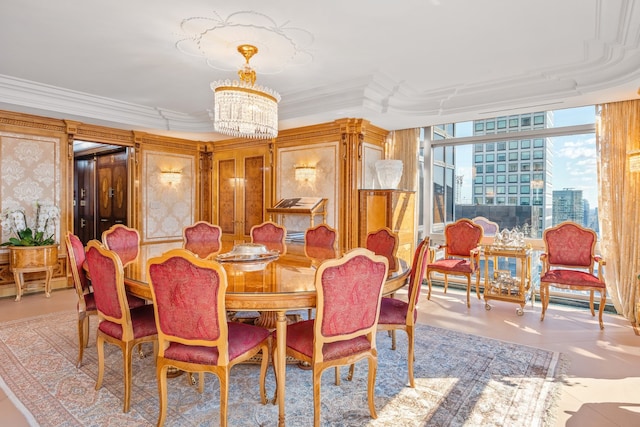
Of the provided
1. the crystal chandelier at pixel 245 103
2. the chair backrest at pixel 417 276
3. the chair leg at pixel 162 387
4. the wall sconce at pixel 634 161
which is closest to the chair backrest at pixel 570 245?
the wall sconce at pixel 634 161

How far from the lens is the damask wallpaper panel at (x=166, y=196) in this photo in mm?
6461

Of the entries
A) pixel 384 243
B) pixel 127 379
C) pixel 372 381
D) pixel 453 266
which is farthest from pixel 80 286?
pixel 453 266

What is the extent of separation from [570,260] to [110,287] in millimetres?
4612

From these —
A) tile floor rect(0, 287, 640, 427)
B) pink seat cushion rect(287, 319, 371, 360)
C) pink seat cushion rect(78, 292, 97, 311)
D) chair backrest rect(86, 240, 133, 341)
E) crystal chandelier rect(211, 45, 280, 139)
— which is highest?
crystal chandelier rect(211, 45, 280, 139)

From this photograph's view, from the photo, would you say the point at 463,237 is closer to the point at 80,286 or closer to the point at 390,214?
the point at 390,214

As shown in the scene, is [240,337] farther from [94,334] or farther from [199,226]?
[199,226]

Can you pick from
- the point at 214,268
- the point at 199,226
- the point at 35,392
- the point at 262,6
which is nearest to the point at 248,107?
the point at 262,6

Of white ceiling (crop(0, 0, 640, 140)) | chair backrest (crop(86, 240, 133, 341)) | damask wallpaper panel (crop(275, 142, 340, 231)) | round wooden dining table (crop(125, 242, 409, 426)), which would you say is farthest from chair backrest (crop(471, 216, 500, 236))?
chair backrest (crop(86, 240, 133, 341))

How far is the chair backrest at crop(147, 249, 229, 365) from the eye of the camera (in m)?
1.87

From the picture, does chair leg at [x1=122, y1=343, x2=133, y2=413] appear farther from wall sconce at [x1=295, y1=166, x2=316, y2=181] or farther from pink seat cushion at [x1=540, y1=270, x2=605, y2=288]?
pink seat cushion at [x1=540, y1=270, x2=605, y2=288]

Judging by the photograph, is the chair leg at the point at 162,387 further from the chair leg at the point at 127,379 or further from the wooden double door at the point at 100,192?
the wooden double door at the point at 100,192

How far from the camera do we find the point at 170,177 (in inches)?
265

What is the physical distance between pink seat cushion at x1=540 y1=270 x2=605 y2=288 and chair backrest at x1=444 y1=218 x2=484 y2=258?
1.02 metres

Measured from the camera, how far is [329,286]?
6.41 feet
